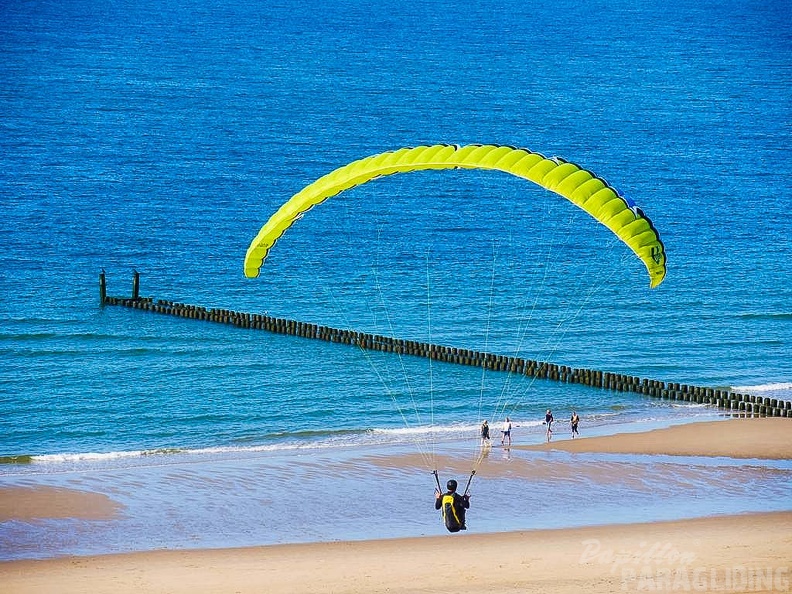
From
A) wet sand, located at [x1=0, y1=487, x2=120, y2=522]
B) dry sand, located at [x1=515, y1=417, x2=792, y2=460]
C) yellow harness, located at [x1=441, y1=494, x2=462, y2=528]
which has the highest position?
yellow harness, located at [x1=441, y1=494, x2=462, y2=528]

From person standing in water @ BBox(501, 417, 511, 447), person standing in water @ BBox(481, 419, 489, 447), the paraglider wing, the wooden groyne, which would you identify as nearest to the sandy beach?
the paraglider wing

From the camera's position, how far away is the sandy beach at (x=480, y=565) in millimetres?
20109

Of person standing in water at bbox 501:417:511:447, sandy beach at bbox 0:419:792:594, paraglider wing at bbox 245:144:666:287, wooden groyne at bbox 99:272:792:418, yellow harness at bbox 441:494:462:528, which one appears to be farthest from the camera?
wooden groyne at bbox 99:272:792:418

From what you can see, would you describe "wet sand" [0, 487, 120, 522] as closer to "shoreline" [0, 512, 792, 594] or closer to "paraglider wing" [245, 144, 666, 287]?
"shoreline" [0, 512, 792, 594]

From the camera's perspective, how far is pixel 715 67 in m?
114

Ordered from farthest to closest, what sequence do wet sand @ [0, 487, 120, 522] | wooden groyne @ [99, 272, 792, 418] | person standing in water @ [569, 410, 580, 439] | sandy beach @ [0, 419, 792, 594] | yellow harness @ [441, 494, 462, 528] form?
wooden groyne @ [99, 272, 792, 418]
person standing in water @ [569, 410, 580, 439]
wet sand @ [0, 487, 120, 522]
sandy beach @ [0, 419, 792, 594]
yellow harness @ [441, 494, 462, 528]

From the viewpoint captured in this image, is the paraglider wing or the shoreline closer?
the paraglider wing

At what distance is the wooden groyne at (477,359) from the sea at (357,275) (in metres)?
0.47

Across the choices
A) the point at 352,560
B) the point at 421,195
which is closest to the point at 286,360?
the point at 352,560

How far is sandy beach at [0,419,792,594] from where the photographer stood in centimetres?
2011

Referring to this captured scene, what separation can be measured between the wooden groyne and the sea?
0.47 m

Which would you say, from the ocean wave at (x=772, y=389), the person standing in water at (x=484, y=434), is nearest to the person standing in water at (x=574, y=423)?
the person standing in water at (x=484, y=434)

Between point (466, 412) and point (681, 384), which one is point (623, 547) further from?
point (681, 384)

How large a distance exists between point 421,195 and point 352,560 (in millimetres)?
48772
